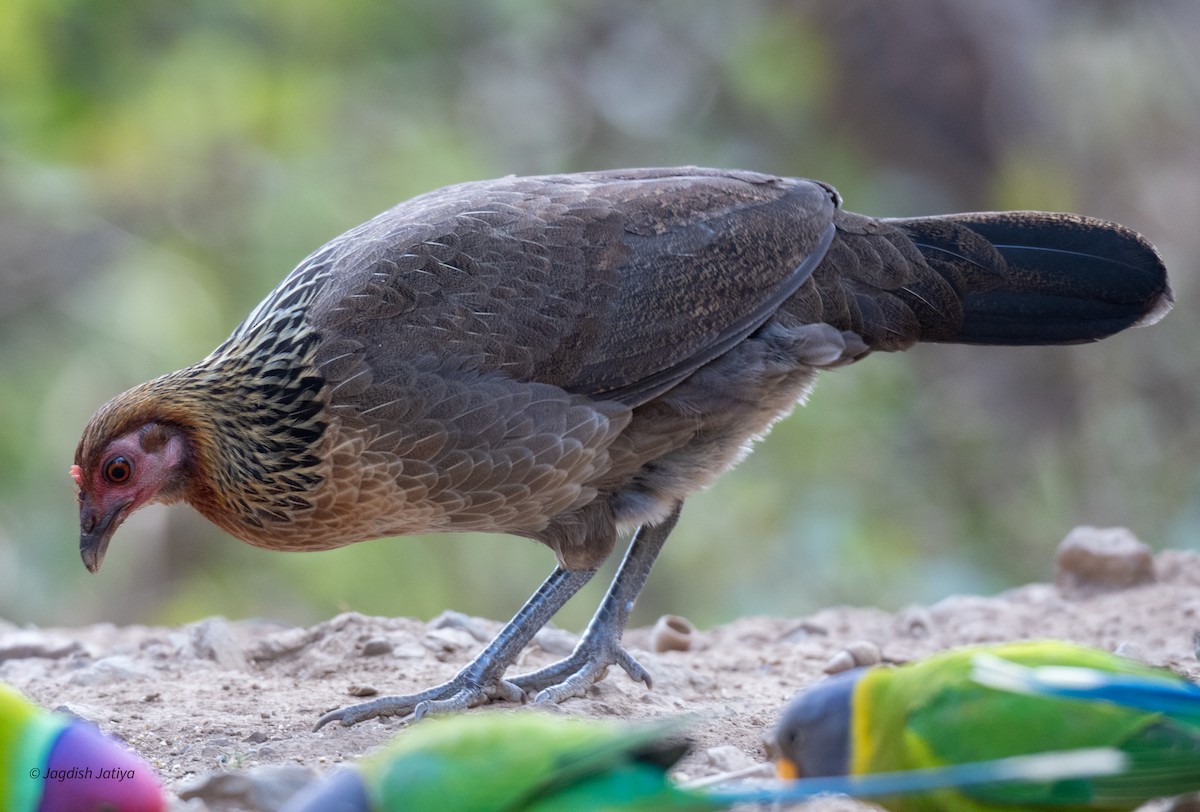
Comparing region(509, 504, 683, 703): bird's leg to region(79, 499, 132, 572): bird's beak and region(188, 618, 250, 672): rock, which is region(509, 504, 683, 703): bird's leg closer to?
region(188, 618, 250, 672): rock

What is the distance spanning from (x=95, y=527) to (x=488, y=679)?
1287 millimetres

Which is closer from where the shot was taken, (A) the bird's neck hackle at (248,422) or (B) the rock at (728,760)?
(B) the rock at (728,760)

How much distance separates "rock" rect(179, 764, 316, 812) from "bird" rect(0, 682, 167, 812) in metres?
0.18

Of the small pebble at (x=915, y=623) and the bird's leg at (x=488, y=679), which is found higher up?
the small pebble at (x=915, y=623)

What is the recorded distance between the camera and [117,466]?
3887 mm

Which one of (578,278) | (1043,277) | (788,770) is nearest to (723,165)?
(1043,277)

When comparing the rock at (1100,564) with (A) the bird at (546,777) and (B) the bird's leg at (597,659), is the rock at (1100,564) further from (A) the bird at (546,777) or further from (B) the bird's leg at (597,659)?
(A) the bird at (546,777)

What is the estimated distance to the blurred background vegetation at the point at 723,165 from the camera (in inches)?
362

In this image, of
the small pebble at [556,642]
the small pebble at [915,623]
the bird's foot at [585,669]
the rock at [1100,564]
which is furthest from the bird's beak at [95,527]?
the rock at [1100,564]

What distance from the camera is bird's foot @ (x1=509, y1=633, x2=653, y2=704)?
413cm

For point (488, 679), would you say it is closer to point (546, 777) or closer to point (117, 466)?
point (117, 466)

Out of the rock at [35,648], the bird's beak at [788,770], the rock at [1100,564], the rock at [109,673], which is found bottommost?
the bird's beak at [788,770]

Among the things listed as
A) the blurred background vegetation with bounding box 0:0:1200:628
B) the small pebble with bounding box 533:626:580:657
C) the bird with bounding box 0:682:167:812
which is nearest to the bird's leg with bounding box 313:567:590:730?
the small pebble with bounding box 533:626:580:657

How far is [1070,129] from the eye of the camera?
32.7ft
